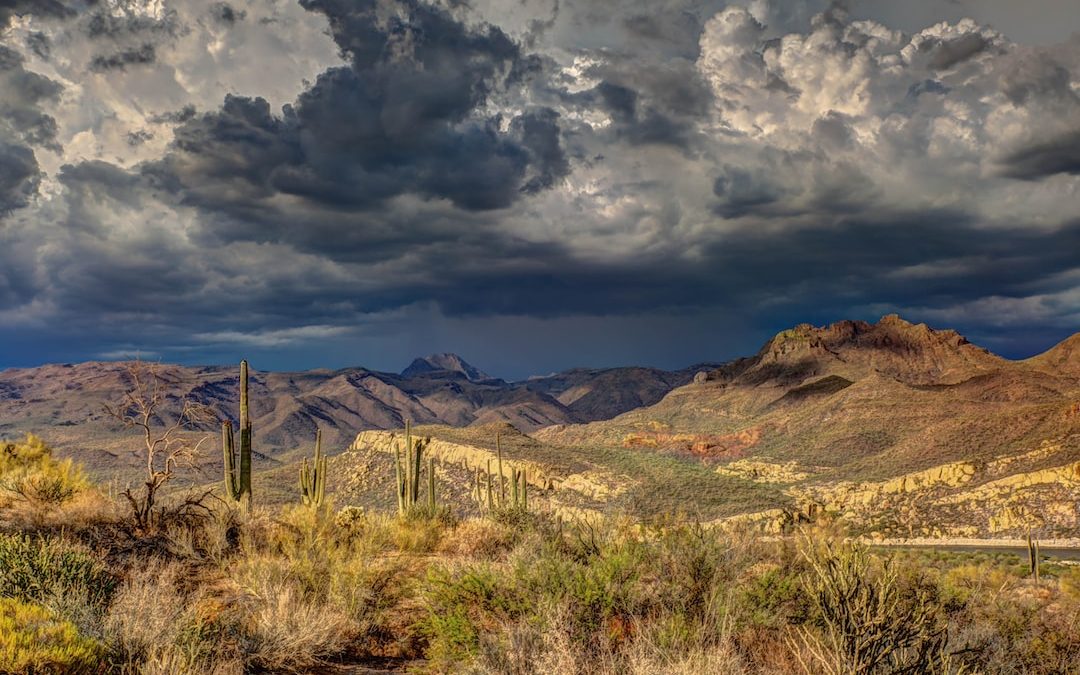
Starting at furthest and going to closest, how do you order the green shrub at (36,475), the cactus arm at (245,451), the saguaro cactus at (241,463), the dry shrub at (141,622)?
1. the cactus arm at (245,451)
2. the saguaro cactus at (241,463)
3. the green shrub at (36,475)
4. the dry shrub at (141,622)

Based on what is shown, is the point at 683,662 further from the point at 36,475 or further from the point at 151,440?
the point at 36,475

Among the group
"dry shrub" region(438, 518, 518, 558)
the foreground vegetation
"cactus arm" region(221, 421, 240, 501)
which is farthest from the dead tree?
"dry shrub" region(438, 518, 518, 558)

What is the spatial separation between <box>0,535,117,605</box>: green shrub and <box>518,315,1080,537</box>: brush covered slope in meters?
33.0

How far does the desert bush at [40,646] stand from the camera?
261 inches

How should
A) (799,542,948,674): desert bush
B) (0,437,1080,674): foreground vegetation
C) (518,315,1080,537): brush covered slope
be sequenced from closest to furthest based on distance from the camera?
(799,542,948,674): desert bush
(0,437,1080,674): foreground vegetation
(518,315,1080,537): brush covered slope

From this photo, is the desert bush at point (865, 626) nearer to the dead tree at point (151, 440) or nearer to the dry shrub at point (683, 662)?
the dry shrub at point (683, 662)

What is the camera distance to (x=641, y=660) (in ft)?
23.9

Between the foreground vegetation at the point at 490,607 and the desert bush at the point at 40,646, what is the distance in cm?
2

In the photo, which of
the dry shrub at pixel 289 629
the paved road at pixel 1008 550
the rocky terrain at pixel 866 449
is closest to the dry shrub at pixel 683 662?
the dry shrub at pixel 289 629

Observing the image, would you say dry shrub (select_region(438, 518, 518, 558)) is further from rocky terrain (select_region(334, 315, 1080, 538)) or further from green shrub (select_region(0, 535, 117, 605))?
green shrub (select_region(0, 535, 117, 605))

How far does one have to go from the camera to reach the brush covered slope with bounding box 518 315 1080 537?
62.0m

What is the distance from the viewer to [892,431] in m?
102

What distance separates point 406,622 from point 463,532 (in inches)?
238

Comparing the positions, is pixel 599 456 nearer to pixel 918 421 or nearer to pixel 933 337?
pixel 918 421
